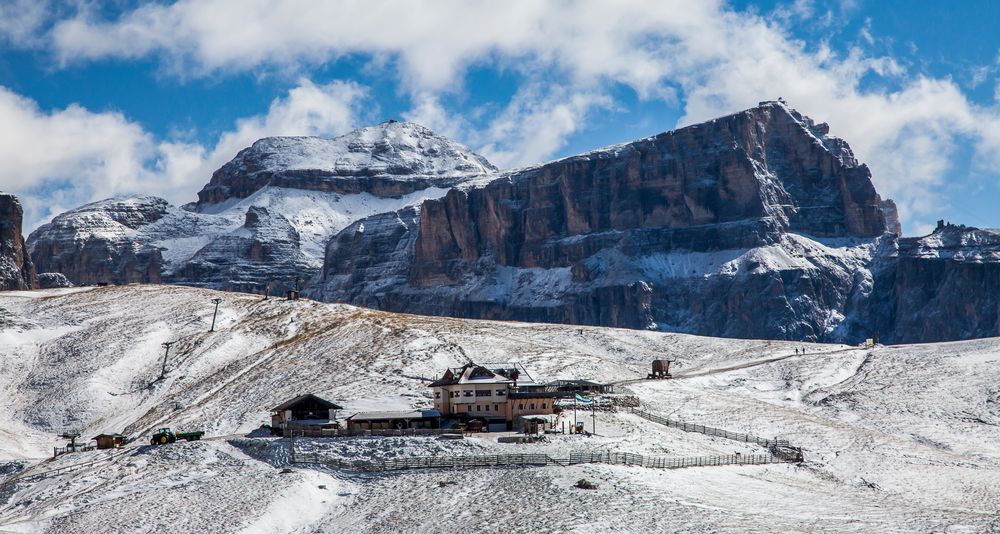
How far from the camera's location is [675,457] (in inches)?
3039

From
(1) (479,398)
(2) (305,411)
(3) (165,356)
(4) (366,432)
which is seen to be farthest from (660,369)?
(3) (165,356)

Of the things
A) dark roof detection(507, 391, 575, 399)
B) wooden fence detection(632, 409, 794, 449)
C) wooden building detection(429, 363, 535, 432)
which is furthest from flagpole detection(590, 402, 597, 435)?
wooden building detection(429, 363, 535, 432)

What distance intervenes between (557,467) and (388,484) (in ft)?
30.0

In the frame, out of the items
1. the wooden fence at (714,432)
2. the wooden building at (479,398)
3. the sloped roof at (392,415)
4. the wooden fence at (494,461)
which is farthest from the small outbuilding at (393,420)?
the wooden fence at (714,432)

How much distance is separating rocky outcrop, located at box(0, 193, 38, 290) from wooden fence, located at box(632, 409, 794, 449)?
123283 millimetres

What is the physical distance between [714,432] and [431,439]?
2139 centimetres

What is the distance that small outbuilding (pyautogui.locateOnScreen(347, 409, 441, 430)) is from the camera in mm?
84250

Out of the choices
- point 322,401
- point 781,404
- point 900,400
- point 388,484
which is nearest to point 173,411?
point 322,401

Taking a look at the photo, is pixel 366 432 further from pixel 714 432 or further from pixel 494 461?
pixel 714 432

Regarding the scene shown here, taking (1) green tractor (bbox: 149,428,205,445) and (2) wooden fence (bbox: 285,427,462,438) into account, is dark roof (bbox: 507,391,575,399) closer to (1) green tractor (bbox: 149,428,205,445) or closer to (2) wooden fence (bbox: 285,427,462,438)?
(2) wooden fence (bbox: 285,427,462,438)

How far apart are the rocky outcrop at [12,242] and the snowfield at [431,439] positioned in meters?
32.4

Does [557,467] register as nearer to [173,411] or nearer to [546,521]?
[546,521]

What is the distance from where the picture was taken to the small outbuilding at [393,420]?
84.2 metres

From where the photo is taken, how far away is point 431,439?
7869cm
